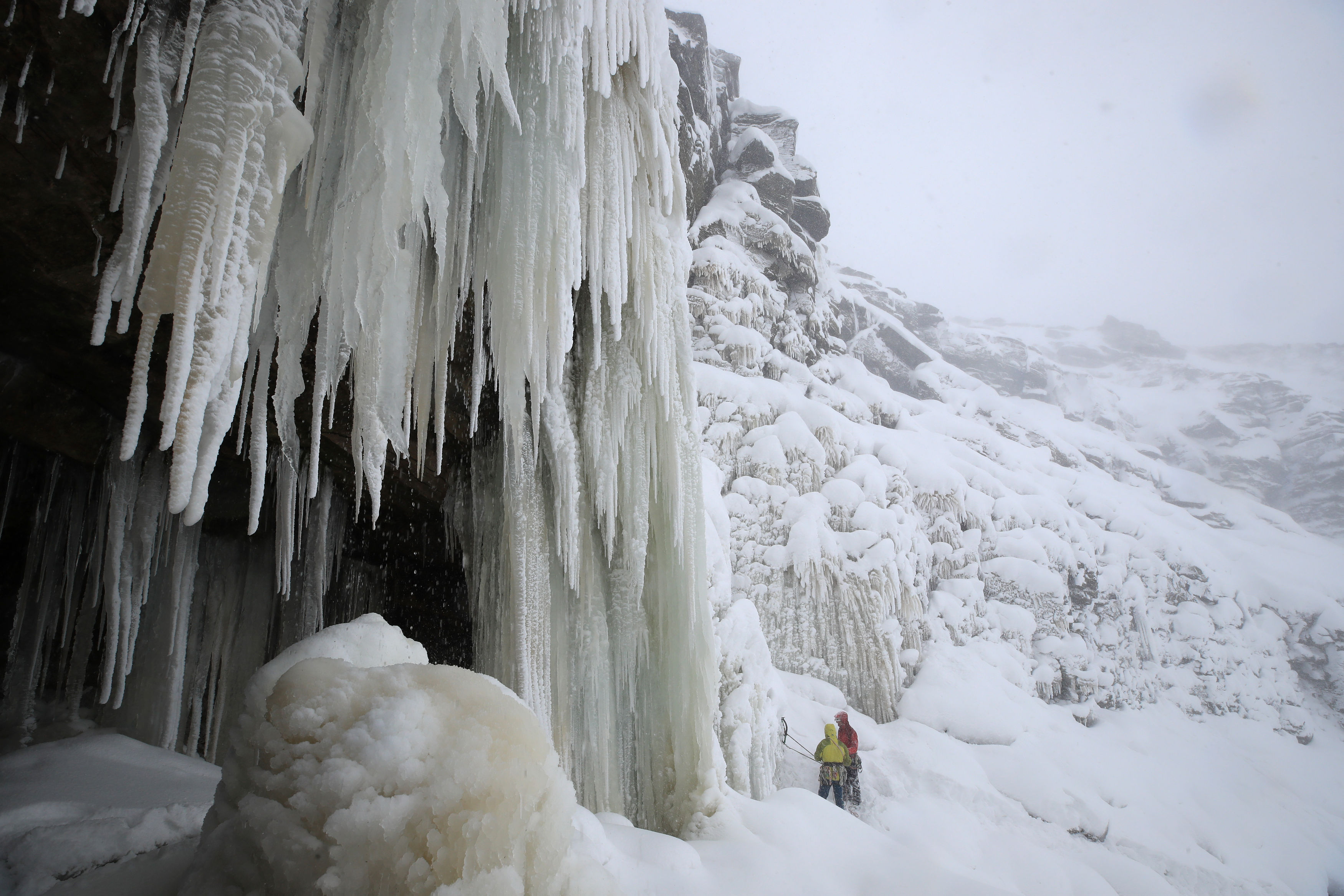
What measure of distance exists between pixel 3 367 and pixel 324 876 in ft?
10.6

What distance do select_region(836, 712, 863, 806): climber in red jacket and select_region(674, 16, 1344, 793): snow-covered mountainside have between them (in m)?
1.36

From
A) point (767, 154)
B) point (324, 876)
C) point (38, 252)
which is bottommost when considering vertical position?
point (324, 876)

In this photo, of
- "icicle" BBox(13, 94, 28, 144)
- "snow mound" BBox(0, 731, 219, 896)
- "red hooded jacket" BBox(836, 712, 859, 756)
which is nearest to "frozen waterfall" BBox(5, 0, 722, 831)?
"icicle" BBox(13, 94, 28, 144)

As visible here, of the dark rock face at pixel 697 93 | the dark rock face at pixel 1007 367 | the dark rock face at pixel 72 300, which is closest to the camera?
the dark rock face at pixel 72 300

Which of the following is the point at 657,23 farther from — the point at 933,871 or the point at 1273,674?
the point at 1273,674

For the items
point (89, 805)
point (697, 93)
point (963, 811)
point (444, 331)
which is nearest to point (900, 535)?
point (963, 811)

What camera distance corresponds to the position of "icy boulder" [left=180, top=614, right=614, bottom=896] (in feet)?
2.61

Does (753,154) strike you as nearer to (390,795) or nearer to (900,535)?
(900,535)

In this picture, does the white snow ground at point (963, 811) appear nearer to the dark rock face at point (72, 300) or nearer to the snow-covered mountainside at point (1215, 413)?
the dark rock face at point (72, 300)

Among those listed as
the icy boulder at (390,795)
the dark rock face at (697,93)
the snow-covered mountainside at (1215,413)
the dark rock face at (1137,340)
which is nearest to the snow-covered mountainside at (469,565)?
the icy boulder at (390,795)

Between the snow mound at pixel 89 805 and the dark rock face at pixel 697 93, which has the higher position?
the dark rock face at pixel 697 93

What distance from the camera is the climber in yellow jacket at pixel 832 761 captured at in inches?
257

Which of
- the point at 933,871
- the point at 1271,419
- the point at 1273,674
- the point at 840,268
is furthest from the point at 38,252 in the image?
the point at 1271,419

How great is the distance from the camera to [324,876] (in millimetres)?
763
